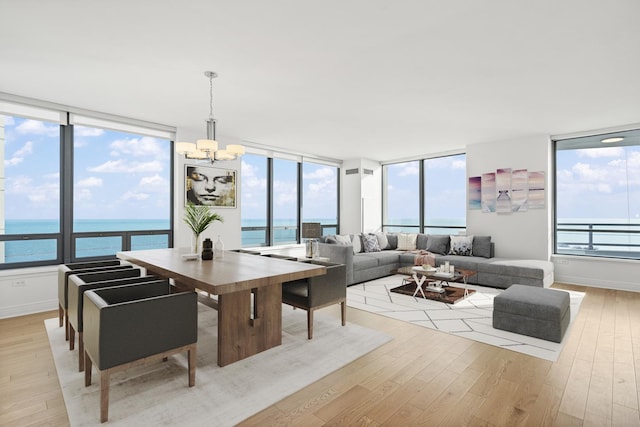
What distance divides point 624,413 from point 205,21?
3.74 meters

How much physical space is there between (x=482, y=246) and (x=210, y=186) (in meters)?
5.03

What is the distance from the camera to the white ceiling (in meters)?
2.21

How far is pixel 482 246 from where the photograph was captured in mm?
5855

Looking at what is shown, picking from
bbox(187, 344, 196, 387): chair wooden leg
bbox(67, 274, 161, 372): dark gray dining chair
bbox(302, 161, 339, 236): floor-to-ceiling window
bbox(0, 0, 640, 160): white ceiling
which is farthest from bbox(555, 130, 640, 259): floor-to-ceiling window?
bbox(67, 274, 161, 372): dark gray dining chair

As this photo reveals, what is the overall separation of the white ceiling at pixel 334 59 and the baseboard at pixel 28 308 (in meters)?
2.54

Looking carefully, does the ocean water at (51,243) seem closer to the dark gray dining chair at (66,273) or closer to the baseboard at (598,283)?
the dark gray dining chair at (66,273)

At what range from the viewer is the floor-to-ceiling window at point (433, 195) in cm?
714

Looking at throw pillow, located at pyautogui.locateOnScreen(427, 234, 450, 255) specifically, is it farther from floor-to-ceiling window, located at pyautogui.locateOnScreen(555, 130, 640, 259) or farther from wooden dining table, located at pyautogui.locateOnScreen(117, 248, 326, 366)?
wooden dining table, located at pyautogui.locateOnScreen(117, 248, 326, 366)

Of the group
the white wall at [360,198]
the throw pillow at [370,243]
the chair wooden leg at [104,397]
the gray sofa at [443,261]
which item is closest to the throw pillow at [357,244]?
the gray sofa at [443,261]

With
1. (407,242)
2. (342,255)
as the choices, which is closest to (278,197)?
(342,255)

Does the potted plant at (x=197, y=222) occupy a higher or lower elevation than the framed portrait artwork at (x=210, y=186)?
lower

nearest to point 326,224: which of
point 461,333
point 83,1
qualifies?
point 461,333

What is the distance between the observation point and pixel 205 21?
2303 millimetres

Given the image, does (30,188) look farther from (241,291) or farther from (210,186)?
(241,291)
